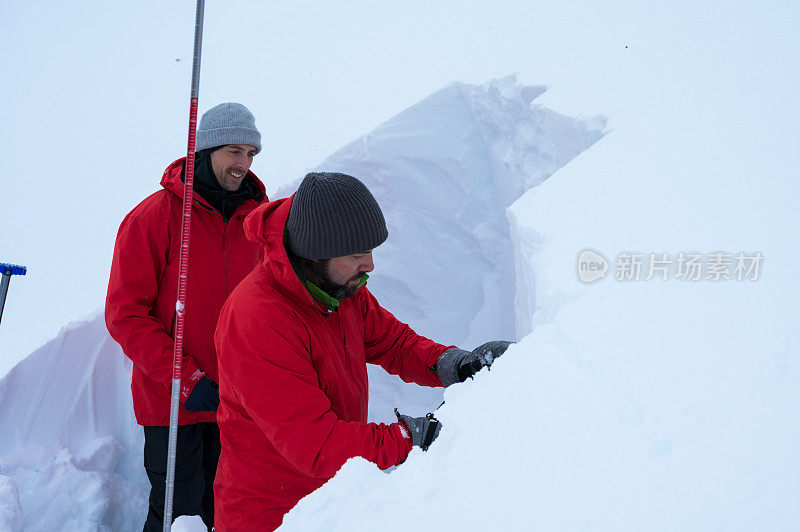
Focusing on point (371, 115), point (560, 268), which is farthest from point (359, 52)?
point (560, 268)

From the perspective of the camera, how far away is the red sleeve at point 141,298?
200 centimetres

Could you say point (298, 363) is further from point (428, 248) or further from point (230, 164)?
point (428, 248)

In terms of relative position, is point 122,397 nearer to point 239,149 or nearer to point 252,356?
point 239,149

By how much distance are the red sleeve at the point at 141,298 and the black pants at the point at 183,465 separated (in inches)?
11.5

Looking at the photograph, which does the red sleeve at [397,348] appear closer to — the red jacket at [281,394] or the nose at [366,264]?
the red jacket at [281,394]

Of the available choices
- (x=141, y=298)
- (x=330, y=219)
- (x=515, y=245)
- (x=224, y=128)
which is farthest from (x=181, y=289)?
(x=515, y=245)

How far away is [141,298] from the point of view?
204 cm

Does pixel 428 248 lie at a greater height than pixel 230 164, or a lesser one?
lesser

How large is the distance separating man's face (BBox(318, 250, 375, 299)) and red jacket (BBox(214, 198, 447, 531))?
8 cm

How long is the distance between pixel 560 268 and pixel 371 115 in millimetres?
3038

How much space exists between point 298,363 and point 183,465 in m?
1.17

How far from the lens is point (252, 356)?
137 cm

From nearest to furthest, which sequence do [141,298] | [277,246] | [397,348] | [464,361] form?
[277,246] < [464,361] < [397,348] < [141,298]

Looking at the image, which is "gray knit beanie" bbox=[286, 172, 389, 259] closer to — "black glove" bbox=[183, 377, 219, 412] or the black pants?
"black glove" bbox=[183, 377, 219, 412]
